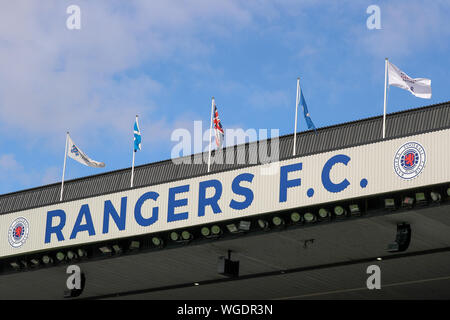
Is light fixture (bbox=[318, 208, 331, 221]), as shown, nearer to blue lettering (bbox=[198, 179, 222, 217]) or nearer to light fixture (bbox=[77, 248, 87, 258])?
blue lettering (bbox=[198, 179, 222, 217])

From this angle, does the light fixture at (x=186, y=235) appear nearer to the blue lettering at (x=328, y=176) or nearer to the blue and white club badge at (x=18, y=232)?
the blue lettering at (x=328, y=176)

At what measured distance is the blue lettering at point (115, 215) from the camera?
102ft

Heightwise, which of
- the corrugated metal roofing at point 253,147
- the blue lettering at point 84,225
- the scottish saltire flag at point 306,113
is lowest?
the blue lettering at point 84,225

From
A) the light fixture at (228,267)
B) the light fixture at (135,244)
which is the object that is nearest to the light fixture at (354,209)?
the light fixture at (228,267)

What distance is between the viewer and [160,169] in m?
32.4

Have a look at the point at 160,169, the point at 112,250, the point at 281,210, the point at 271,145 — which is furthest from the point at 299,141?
the point at 112,250

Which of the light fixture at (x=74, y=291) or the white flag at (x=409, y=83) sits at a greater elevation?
the white flag at (x=409, y=83)

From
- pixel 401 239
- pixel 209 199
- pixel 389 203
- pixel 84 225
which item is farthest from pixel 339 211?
pixel 84 225

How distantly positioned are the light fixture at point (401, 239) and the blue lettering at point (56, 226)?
12.2 metres

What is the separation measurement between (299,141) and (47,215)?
1011 cm

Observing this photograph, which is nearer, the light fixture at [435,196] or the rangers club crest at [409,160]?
the rangers club crest at [409,160]

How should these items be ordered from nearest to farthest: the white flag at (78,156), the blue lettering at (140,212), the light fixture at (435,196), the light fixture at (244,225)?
the light fixture at (435,196)
the light fixture at (244,225)
the blue lettering at (140,212)
the white flag at (78,156)

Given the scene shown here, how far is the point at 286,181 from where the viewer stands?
2780 centimetres
